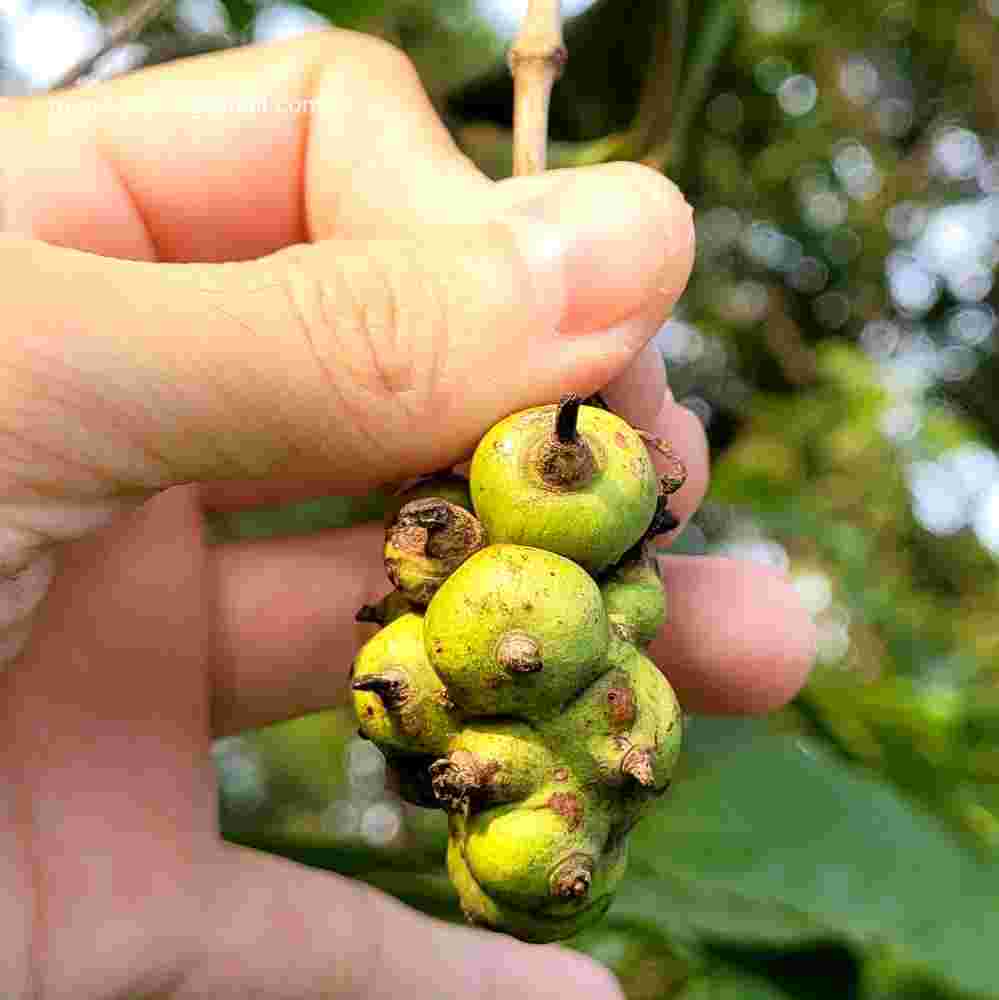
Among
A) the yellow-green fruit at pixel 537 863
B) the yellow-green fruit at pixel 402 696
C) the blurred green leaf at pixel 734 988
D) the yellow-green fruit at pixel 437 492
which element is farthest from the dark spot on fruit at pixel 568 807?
the blurred green leaf at pixel 734 988

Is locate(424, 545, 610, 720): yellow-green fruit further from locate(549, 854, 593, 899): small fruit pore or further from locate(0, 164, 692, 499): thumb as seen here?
locate(0, 164, 692, 499): thumb

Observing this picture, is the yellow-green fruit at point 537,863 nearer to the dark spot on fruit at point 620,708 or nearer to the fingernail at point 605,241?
the dark spot on fruit at point 620,708

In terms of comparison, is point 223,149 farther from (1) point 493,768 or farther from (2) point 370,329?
(1) point 493,768

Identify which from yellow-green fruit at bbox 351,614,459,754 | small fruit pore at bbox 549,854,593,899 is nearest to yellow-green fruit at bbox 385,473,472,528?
yellow-green fruit at bbox 351,614,459,754

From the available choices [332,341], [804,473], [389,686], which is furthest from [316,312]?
[804,473]

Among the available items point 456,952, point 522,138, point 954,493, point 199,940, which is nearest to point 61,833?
point 199,940
